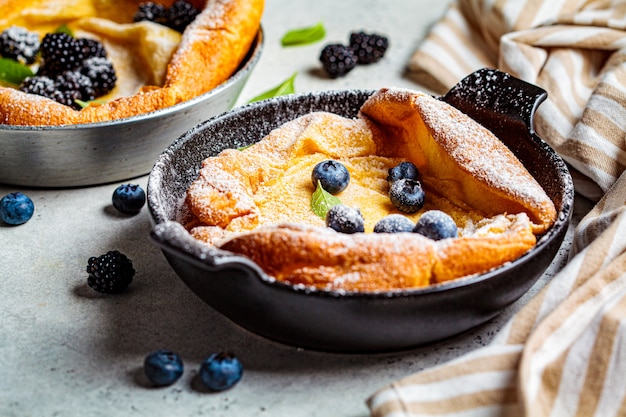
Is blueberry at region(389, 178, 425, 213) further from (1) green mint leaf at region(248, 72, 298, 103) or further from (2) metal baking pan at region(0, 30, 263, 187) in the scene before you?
(1) green mint leaf at region(248, 72, 298, 103)

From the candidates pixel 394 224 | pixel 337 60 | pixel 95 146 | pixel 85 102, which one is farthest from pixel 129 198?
pixel 337 60

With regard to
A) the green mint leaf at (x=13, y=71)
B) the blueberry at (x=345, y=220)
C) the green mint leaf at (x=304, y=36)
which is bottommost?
the green mint leaf at (x=13, y=71)

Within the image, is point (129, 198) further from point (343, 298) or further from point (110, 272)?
point (343, 298)

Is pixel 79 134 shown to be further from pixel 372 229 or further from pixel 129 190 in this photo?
pixel 372 229

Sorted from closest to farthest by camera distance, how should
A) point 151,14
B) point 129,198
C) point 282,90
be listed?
1. point 129,198
2. point 282,90
3. point 151,14

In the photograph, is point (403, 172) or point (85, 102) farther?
point (85, 102)

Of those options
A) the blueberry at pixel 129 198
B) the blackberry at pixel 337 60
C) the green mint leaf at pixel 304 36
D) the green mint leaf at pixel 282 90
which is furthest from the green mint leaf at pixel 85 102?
the green mint leaf at pixel 304 36

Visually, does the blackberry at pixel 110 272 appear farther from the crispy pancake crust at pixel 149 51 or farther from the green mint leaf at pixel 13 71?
the green mint leaf at pixel 13 71

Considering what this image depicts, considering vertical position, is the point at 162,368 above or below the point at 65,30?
above
